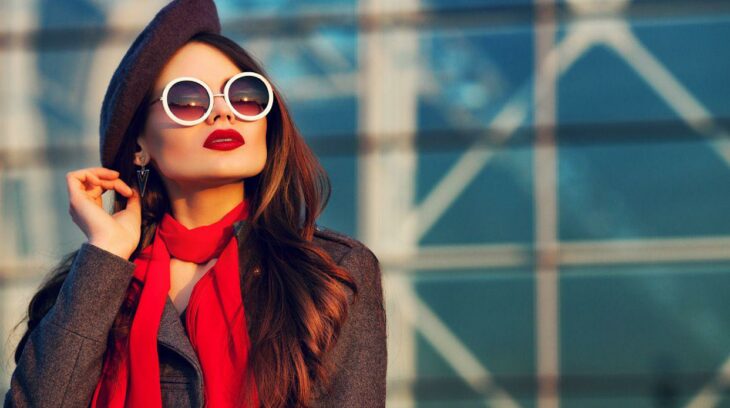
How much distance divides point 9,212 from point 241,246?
182 inches

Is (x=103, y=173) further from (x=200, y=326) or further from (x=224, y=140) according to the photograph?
(x=200, y=326)

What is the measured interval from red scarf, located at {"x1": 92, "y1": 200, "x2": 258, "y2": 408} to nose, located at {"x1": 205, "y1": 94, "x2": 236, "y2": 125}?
0.64ft

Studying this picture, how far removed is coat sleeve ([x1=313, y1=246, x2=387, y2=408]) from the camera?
92.2 inches

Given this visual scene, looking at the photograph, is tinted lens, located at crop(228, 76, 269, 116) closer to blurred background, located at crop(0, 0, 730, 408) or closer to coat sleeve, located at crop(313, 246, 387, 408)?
coat sleeve, located at crop(313, 246, 387, 408)

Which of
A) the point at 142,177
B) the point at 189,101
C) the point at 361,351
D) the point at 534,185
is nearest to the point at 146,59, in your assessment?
the point at 189,101

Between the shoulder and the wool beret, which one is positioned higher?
the wool beret

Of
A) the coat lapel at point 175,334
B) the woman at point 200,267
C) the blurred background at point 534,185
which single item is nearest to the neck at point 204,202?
the woman at point 200,267

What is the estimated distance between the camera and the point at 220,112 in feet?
8.12

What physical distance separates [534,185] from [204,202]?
13.0 ft

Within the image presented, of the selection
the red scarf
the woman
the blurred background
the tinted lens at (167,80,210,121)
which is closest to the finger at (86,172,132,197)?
the woman

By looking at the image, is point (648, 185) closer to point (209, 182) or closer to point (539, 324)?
point (539, 324)

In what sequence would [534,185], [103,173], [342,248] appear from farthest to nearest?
[534,185] → [103,173] → [342,248]

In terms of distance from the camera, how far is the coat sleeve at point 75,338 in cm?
237

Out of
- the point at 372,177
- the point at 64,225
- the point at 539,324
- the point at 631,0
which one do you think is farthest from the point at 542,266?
the point at 64,225
